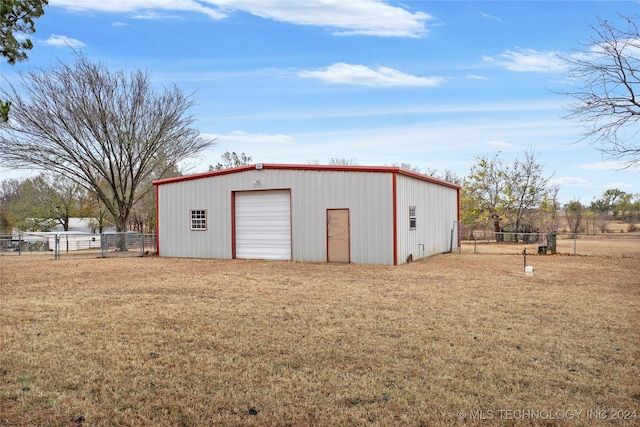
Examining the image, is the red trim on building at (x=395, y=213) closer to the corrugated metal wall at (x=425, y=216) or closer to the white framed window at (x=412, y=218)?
the corrugated metal wall at (x=425, y=216)

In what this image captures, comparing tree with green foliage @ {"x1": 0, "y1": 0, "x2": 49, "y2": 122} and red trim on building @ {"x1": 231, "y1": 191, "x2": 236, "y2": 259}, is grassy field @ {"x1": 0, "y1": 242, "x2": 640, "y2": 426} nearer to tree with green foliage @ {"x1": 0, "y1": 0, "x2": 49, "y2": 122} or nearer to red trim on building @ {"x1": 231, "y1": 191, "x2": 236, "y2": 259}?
tree with green foliage @ {"x1": 0, "y1": 0, "x2": 49, "y2": 122}

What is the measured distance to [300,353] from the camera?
5.57 meters

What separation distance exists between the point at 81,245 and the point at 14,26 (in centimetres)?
2574

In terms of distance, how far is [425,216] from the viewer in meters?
19.0

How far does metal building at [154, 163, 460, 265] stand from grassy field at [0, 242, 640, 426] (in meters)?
5.13

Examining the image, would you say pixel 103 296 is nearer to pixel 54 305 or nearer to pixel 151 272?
pixel 54 305

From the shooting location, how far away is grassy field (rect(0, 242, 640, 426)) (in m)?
4.05

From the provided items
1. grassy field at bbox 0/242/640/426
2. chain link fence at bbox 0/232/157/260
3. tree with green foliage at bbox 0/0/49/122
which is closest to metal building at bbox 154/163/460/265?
chain link fence at bbox 0/232/157/260

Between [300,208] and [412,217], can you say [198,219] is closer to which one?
[300,208]

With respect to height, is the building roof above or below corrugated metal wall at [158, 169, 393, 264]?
above

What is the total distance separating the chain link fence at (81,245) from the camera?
20594 millimetres

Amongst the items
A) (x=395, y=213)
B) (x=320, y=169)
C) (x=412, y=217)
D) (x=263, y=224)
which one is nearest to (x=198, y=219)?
(x=263, y=224)

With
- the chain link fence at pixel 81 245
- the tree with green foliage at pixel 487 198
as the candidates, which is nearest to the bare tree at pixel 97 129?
the chain link fence at pixel 81 245

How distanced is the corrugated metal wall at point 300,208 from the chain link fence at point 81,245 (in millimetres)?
1738
